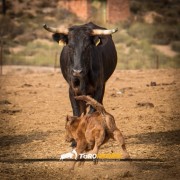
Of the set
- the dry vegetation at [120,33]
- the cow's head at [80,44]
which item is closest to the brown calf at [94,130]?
the cow's head at [80,44]

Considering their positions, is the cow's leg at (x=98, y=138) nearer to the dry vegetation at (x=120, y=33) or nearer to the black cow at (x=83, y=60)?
the black cow at (x=83, y=60)

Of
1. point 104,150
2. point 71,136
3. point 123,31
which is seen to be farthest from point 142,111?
point 123,31

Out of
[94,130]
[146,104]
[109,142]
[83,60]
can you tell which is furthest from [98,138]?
[146,104]

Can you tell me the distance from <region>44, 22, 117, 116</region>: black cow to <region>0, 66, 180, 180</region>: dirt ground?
0.92 meters

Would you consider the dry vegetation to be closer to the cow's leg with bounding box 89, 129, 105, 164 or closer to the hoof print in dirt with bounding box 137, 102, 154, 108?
the hoof print in dirt with bounding box 137, 102, 154, 108

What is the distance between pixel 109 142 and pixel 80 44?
6.25ft

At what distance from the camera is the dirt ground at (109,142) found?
9656 millimetres

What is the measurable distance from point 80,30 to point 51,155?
6.83 feet

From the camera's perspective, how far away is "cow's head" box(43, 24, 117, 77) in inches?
444

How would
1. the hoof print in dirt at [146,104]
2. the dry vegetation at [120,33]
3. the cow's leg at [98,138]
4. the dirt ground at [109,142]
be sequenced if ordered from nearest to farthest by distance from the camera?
the cow's leg at [98,138]
the dirt ground at [109,142]
the hoof print in dirt at [146,104]
the dry vegetation at [120,33]

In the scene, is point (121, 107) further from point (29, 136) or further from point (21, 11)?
point (21, 11)

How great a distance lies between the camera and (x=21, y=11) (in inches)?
2279

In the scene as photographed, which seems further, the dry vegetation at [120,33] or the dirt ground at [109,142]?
the dry vegetation at [120,33]

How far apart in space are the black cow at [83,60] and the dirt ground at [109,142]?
92 centimetres
